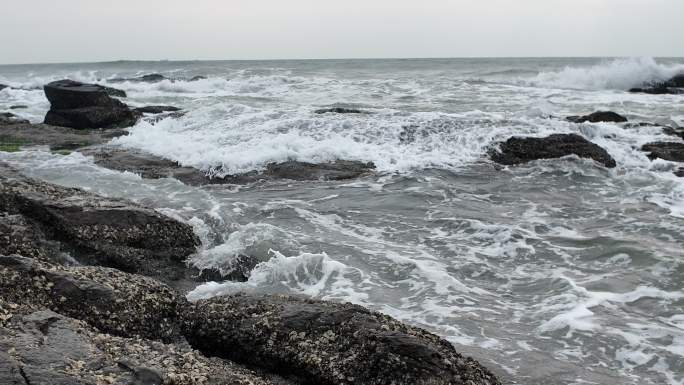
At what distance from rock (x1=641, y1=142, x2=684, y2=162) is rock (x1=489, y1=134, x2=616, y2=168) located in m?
1.26

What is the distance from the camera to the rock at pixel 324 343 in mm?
3570

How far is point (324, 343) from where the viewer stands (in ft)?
12.5

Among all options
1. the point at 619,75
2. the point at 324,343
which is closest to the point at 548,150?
the point at 324,343

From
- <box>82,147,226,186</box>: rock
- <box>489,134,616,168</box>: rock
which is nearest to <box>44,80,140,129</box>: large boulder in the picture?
<box>82,147,226,186</box>: rock

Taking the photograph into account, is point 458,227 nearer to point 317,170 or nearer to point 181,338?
point 317,170

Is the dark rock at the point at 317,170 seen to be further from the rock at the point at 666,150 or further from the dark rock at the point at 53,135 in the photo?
the rock at the point at 666,150

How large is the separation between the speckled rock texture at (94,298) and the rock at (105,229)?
1509mm

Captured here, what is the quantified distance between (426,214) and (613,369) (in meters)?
4.84

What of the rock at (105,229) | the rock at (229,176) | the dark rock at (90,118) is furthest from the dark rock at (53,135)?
the rock at (105,229)

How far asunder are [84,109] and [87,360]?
633 inches

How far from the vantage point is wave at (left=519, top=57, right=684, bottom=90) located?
31.1 metres

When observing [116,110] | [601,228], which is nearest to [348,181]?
[601,228]

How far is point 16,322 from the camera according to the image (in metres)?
3.35

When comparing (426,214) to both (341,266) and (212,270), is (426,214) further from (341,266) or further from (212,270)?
(212,270)
